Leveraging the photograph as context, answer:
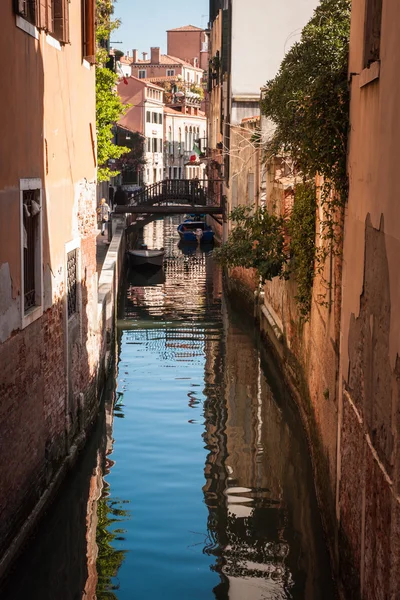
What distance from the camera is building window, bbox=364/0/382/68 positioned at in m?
6.66

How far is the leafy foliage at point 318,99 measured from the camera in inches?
311

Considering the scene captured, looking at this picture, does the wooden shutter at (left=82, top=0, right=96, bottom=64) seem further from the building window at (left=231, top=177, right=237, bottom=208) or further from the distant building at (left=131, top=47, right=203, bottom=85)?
the distant building at (left=131, top=47, right=203, bottom=85)

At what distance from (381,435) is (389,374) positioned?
0.41 meters

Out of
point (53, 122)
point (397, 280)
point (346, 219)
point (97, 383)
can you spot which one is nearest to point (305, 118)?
point (346, 219)

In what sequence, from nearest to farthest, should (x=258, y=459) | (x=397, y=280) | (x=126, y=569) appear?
(x=397, y=280), (x=126, y=569), (x=258, y=459)

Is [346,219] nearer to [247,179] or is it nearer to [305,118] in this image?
[305,118]

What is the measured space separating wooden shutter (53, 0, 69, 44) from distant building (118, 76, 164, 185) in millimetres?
54963

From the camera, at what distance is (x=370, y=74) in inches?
249

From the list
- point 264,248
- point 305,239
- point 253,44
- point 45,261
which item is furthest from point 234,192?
point 45,261

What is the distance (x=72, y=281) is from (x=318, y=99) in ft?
12.4

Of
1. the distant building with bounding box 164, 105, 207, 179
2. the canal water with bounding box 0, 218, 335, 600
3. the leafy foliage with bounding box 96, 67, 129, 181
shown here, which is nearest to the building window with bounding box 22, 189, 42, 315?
the canal water with bounding box 0, 218, 335, 600

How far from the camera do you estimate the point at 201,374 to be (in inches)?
599

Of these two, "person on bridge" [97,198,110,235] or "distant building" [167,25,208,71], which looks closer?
"person on bridge" [97,198,110,235]

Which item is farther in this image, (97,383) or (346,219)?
(97,383)
